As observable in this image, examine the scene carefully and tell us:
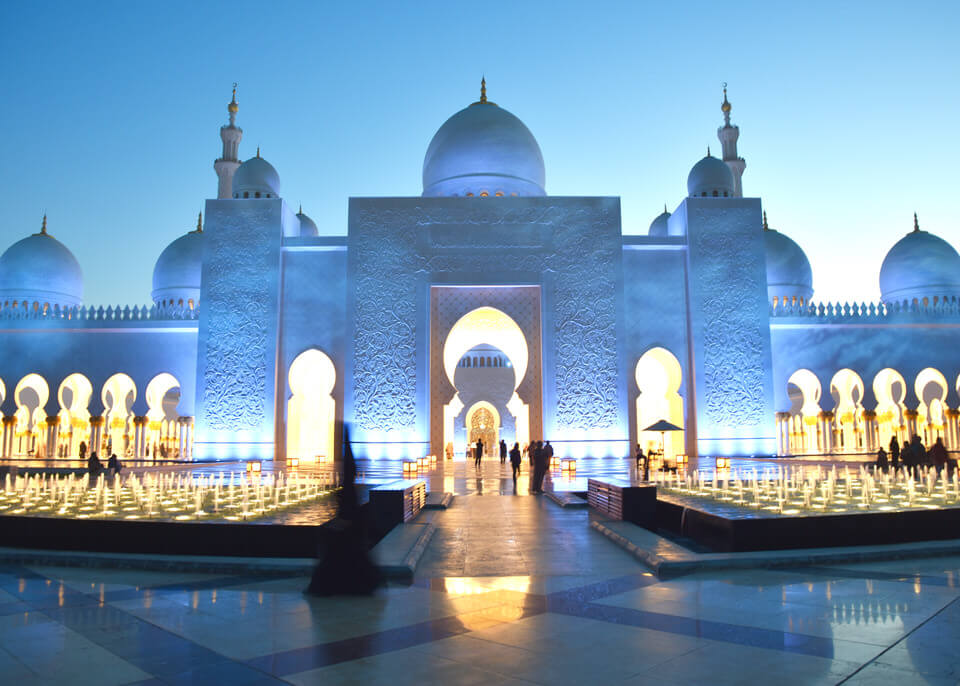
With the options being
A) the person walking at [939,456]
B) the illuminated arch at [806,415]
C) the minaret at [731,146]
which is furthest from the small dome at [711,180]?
the person walking at [939,456]

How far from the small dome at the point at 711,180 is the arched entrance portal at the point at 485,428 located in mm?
9669

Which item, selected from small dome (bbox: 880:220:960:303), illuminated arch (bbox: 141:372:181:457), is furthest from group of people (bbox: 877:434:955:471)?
illuminated arch (bbox: 141:372:181:457)

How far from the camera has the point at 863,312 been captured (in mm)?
13664

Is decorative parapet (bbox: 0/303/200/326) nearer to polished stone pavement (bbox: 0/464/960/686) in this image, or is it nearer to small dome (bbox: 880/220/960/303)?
polished stone pavement (bbox: 0/464/960/686)

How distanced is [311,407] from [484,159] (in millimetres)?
6020

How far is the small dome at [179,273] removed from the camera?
16.2 meters

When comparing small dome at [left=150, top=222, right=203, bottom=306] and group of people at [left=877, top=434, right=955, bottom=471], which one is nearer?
group of people at [left=877, top=434, right=955, bottom=471]

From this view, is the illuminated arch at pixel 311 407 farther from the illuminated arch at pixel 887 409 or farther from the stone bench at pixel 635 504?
the illuminated arch at pixel 887 409

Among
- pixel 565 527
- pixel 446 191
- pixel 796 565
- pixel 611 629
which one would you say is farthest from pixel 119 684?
pixel 446 191

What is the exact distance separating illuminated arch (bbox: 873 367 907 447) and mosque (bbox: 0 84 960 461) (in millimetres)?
121

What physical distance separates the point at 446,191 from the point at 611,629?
41.6 ft

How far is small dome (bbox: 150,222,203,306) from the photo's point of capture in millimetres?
16188

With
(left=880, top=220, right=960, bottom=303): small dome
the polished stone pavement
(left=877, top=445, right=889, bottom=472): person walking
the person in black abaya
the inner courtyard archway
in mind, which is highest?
(left=880, top=220, right=960, bottom=303): small dome

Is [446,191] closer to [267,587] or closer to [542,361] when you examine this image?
[542,361]
